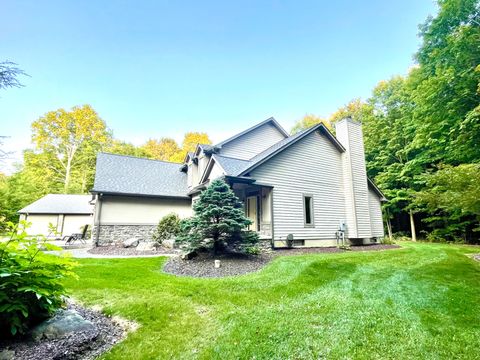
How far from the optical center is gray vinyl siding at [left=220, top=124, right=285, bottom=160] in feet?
53.7

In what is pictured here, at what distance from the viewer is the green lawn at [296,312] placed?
2.89 m

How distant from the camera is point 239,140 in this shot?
658 inches

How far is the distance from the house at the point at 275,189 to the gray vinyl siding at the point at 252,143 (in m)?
0.07

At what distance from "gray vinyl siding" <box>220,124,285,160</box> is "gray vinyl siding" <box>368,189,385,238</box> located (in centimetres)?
732

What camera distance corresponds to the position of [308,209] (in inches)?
492

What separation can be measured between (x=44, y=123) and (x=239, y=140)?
2598cm

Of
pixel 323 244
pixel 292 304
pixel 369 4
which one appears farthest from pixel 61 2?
pixel 323 244

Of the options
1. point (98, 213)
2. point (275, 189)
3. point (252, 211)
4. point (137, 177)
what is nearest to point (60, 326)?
point (275, 189)

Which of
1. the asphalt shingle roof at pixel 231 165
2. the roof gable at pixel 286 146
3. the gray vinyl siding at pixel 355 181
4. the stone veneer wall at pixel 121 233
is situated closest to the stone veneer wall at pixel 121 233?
the stone veneer wall at pixel 121 233

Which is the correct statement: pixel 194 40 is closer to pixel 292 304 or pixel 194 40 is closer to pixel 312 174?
pixel 312 174

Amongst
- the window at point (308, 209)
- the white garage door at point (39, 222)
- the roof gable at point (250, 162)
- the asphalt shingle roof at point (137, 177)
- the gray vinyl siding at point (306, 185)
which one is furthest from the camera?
the white garage door at point (39, 222)

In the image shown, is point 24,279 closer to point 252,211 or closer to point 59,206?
point 252,211

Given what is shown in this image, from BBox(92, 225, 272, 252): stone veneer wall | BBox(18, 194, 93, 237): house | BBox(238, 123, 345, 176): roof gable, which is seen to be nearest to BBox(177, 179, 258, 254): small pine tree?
BBox(238, 123, 345, 176): roof gable

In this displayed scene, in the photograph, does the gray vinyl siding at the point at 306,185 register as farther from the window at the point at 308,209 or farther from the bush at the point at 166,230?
the bush at the point at 166,230
